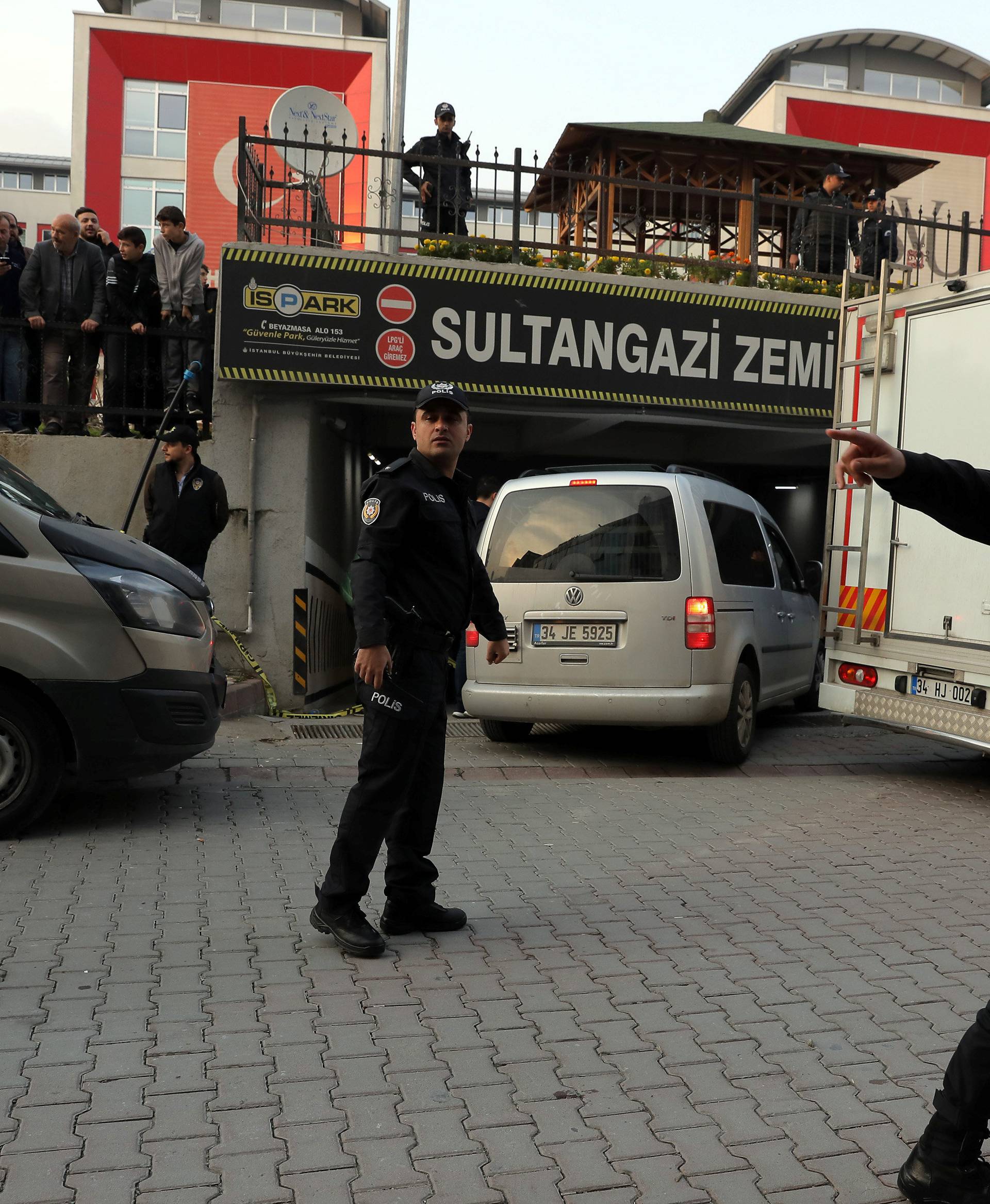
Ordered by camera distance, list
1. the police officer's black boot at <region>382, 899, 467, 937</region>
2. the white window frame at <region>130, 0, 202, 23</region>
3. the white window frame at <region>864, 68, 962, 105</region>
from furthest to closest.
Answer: the white window frame at <region>864, 68, 962, 105</region>, the white window frame at <region>130, 0, 202, 23</region>, the police officer's black boot at <region>382, 899, 467, 937</region>

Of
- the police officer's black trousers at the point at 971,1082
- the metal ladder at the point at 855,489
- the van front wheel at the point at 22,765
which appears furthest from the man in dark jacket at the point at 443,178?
the police officer's black trousers at the point at 971,1082

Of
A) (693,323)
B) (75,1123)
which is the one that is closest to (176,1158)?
Answer: (75,1123)

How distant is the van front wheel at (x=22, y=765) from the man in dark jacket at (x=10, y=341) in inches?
207

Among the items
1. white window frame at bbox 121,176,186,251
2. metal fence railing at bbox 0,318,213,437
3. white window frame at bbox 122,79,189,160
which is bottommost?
metal fence railing at bbox 0,318,213,437

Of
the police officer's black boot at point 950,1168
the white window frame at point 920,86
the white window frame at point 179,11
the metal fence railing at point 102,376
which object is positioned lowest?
the police officer's black boot at point 950,1168

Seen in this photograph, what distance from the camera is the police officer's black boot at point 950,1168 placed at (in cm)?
256

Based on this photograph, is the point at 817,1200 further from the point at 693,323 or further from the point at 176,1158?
the point at 693,323

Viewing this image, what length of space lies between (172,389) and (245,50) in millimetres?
36471

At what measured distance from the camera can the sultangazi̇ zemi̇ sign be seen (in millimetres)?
10320

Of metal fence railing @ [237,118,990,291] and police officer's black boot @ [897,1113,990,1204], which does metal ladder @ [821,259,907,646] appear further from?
police officer's black boot @ [897,1113,990,1204]

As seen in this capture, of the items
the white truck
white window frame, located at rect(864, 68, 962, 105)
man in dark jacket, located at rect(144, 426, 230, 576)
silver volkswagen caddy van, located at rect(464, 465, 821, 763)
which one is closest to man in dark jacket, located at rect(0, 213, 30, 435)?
man in dark jacket, located at rect(144, 426, 230, 576)

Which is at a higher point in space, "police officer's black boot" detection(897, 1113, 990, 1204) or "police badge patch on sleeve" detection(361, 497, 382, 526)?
"police badge patch on sleeve" detection(361, 497, 382, 526)

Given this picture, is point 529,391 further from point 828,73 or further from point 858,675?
point 828,73

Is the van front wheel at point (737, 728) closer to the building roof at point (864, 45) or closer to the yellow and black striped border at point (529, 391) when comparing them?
the yellow and black striped border at point (529, 391)
